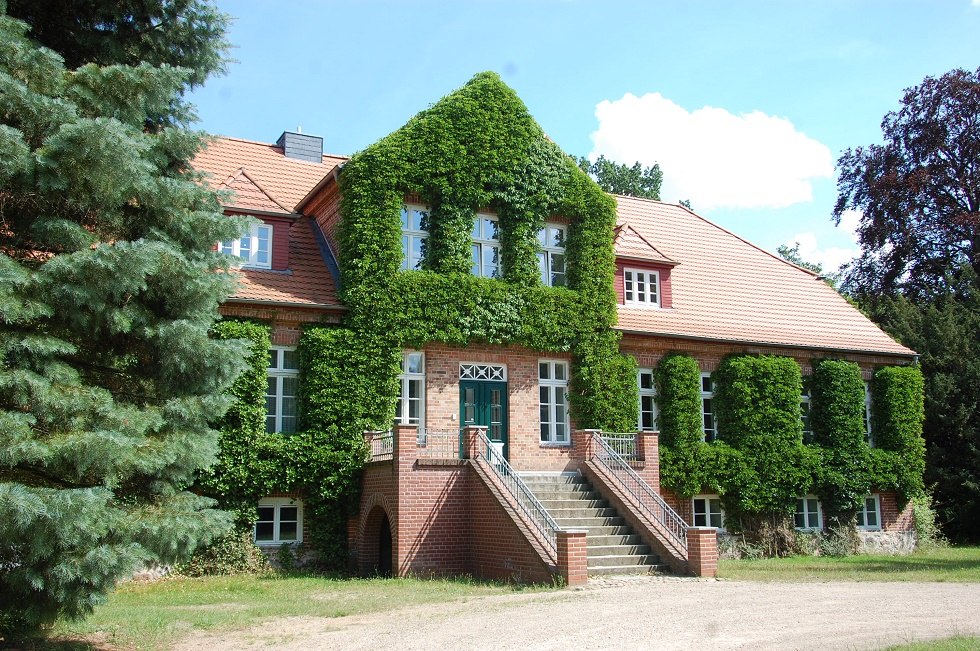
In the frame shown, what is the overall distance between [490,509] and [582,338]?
607cm

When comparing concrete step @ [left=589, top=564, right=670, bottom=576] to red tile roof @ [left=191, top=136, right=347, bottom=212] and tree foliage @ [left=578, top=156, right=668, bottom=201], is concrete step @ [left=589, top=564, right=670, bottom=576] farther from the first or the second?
tree foliage @ [left=578, top=156, right=668, bottom=201]

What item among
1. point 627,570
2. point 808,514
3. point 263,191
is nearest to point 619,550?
point 627,570

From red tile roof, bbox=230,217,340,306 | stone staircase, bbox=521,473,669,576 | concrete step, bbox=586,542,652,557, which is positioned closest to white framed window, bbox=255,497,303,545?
red tile roof, bbox=230,217,340,306

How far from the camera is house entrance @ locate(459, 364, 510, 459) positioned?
2059 centimetres

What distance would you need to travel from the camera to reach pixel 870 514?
25.3 m

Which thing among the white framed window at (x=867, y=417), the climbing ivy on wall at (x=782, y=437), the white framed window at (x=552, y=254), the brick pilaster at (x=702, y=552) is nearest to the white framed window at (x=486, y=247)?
the white framed window at (x=552, y=254)

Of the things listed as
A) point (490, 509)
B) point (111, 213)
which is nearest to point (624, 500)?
point (490, 509)

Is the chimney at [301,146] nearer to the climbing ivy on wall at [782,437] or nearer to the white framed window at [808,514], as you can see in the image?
the climbing ivy on wall at [782,437]

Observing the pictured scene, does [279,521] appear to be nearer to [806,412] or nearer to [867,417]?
[806,412]

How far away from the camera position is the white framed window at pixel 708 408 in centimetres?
2405

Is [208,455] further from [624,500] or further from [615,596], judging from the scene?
[624,500]

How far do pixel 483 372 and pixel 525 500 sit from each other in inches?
190

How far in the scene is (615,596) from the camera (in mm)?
13594

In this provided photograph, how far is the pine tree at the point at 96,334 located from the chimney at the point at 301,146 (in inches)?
564
